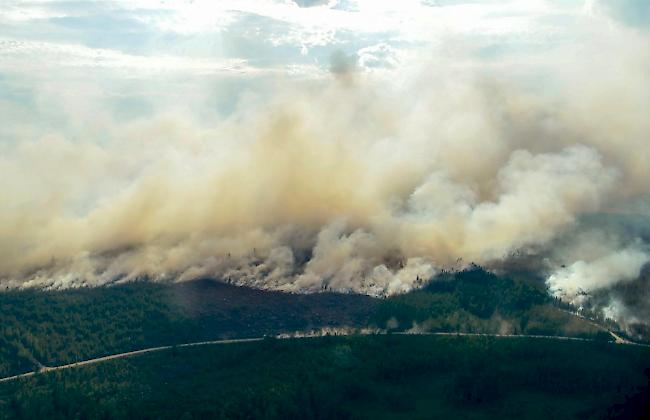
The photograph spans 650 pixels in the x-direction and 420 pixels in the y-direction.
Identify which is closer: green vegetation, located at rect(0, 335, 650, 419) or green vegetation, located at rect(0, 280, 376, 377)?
green vegetation, located at rect(0, 335, 650, 419)

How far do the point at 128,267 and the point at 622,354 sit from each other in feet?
185

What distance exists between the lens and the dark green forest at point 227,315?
9750 centimetres

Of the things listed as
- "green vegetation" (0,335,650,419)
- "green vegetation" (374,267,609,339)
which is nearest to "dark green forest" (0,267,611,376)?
"green vegetation" (374,267,609,339)

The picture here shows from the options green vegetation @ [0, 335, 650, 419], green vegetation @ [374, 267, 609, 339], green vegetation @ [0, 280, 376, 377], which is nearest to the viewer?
green vegetation @ [0, 335, 650, 419]

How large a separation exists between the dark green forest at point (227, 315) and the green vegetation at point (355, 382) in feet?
17.0

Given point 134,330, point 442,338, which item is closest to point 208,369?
point 134,330

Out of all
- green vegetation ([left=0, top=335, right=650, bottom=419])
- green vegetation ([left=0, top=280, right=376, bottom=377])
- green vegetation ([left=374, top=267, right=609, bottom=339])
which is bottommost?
green vegetation ([left=0, top=280, right=376, bottom=377])

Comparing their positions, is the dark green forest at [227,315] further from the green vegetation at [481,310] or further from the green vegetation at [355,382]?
the green vegetation at [355,382]

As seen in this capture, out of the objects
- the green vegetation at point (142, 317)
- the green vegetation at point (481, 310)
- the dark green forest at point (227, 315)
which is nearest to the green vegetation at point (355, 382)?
the green vegetation at point (481, 310)

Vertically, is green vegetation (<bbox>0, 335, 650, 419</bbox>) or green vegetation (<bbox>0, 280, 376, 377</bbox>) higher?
green vegetation (<bbox>0, 335, 650, 419</bbox>)

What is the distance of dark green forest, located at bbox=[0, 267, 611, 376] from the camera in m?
97.5

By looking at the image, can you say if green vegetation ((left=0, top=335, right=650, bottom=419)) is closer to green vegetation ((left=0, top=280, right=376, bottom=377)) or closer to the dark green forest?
the dark green forest

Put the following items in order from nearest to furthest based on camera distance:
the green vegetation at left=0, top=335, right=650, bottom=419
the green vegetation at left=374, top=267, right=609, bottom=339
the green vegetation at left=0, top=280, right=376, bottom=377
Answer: the green vegetation at left=0, top=335, right=650, bottom=419 < the green vegetation at left=0, top=280, right=376, bottom=377 < the green vegetation at left=374, top=267, right=609, bottom=339

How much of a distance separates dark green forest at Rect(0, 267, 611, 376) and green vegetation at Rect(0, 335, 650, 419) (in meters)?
5.19
